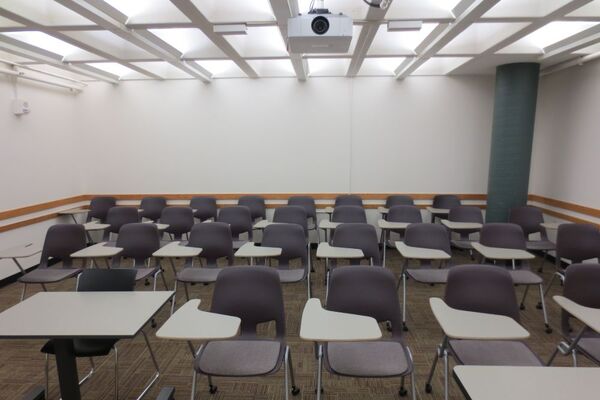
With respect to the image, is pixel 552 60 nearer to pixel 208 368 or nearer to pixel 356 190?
pixel 356 190

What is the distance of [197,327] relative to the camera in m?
1.98

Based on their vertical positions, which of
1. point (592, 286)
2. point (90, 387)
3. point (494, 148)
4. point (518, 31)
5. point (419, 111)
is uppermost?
point (518, 31)

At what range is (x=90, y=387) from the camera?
2.74 metres

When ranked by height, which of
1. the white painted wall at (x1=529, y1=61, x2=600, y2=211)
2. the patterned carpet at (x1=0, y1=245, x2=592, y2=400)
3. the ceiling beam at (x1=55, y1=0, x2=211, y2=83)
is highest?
the ceiling beam at (x1=55, y1=0, x2=211, y2=83)

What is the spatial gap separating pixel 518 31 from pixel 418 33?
1.17 metres

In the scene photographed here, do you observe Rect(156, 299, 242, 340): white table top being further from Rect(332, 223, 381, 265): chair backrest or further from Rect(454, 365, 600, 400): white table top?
Rect(332, 223, 381, 265): chair backrest

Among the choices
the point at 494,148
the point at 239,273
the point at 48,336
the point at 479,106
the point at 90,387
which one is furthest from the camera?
the point at 479,106

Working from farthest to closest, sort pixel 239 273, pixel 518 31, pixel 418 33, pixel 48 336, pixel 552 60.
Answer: pixel 552 60
pixel 418 33
pixel 518 31
pixel 239 273
pixel 48 336

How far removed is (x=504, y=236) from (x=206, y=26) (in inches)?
160

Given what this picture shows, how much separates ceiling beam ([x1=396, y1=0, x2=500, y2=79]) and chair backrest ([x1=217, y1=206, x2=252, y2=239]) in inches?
133

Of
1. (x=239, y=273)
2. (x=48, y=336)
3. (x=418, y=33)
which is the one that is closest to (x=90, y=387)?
(x=48, y=336)

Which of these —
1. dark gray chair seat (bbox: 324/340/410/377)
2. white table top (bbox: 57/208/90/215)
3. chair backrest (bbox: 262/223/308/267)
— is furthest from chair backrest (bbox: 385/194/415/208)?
white table top (bbox: 57/208/90/215)

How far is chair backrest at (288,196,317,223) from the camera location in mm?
6045

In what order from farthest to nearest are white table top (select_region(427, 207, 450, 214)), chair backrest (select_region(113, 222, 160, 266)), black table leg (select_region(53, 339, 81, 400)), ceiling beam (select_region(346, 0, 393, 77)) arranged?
white table top (select_region(427, 207, 450, 214)), chair backrest (select_region(113, 222, 160, 266)), ceiling beam (select_region(346, 0, 393, 77)), black table leg (select_region(53, 339, 81, 400))
